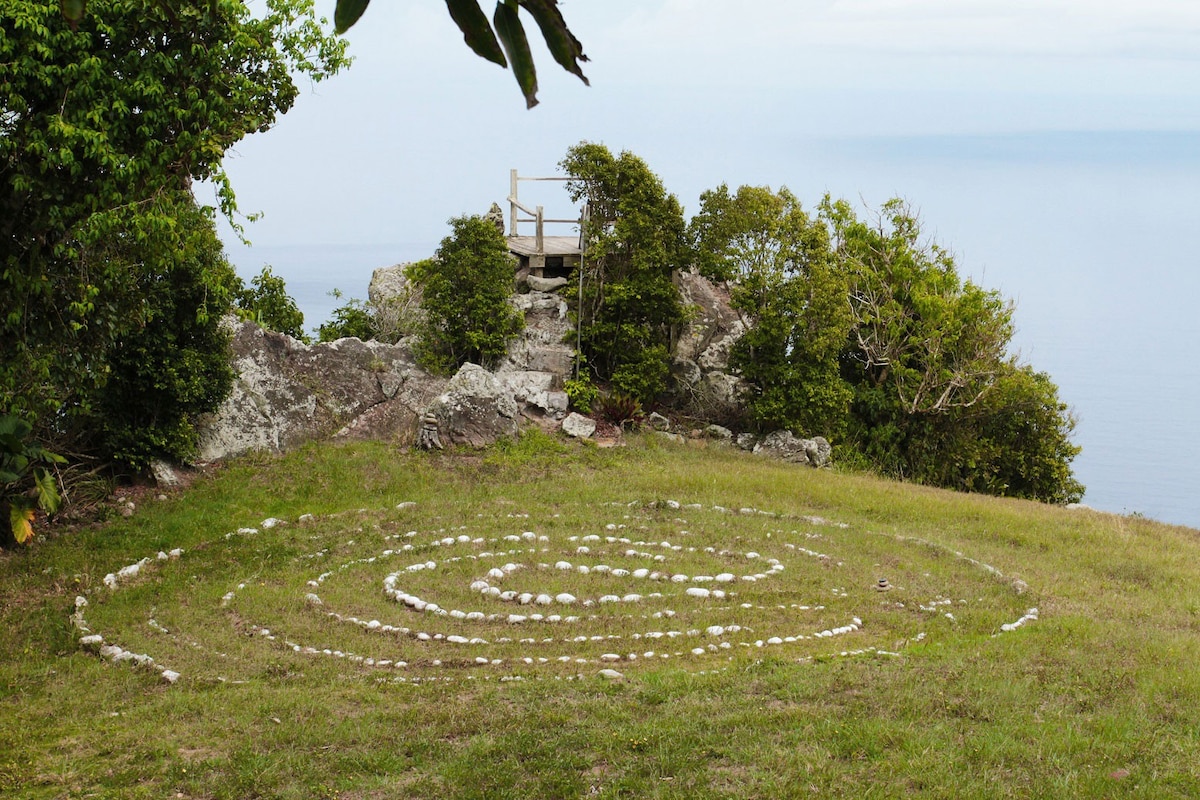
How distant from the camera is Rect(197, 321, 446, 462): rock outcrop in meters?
19.0

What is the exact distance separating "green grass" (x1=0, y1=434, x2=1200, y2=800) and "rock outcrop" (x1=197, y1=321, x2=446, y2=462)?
83cm

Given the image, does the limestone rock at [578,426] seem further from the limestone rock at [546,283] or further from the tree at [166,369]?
the tree at [166,369]

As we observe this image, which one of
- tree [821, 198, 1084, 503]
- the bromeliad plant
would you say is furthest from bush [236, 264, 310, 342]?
tree [821, 198, 1084, 503]

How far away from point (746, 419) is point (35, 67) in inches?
620

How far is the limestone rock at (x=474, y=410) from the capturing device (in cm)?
→ 1991

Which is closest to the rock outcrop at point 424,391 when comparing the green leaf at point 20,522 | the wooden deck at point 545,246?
the wooden deck at point 545,246

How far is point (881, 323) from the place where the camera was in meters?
26.5

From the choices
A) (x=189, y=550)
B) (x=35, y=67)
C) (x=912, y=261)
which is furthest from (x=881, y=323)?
(x=35, y=67)

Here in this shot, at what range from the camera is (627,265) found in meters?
23.5

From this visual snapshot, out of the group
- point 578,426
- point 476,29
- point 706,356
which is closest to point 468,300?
point 578,426

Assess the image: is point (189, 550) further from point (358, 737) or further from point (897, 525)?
point (897, 525)

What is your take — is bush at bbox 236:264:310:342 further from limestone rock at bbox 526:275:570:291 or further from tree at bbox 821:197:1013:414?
tree at bbox 821:197:1013:414

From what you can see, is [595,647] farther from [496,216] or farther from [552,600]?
[496,216]

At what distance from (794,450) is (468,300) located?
7323 mm
